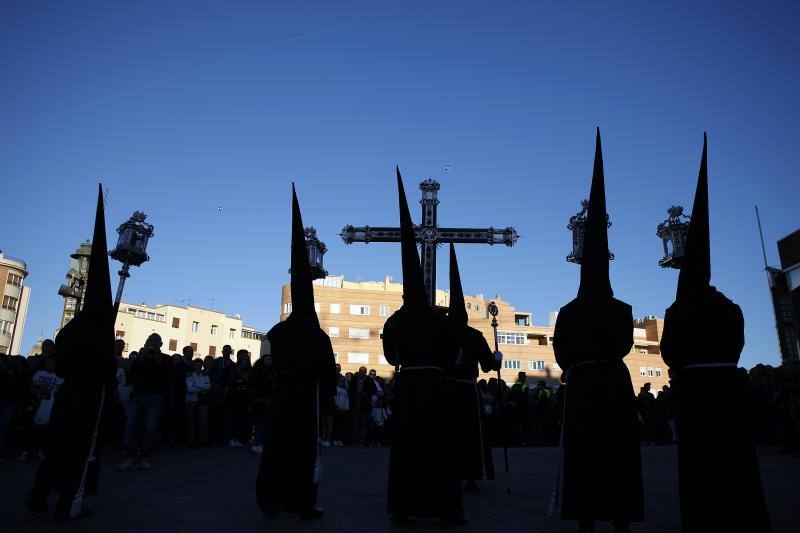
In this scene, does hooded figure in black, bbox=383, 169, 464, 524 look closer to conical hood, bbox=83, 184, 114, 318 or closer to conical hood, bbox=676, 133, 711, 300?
conical hood, bbox=676, 133, 711, 300

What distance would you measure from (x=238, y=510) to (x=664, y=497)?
4.60 metres

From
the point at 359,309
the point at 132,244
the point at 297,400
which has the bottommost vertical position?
the point at 297,400

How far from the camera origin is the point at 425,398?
5375 millimetres

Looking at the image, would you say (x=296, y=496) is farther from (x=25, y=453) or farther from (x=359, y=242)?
(x=359, y=242)

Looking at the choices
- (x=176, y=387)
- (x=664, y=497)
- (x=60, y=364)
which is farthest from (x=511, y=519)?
(x=176, y=387)

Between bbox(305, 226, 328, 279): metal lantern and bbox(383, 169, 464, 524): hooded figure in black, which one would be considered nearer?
bbox(383, 169, 464, 524): hooded figure in black

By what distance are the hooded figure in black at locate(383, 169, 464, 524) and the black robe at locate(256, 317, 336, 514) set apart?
730 millimetres

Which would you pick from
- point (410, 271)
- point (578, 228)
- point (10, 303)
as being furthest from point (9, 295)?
point (410, 271)

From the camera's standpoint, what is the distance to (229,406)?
44.3ft

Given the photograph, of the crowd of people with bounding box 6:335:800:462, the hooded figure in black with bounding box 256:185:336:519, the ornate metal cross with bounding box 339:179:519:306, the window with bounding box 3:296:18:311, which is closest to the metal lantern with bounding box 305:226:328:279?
the ornate metal cross with bounding box 339:179:519:306

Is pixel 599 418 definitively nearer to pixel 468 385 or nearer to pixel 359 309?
pixel 468 385

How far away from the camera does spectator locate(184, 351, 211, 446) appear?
12719 millimetres

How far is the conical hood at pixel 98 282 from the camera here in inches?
219

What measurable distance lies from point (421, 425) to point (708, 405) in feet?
7.72
